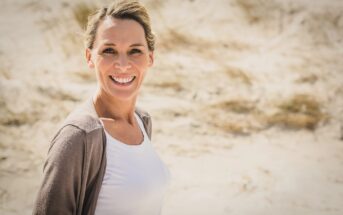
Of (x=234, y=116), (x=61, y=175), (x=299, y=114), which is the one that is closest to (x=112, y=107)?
(x=61, y=175)

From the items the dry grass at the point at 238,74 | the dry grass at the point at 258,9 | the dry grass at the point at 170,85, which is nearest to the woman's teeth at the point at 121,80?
the dry grass at the point at 170,85

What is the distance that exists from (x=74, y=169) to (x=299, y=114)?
445 cm

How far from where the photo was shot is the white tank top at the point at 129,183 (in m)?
1.40

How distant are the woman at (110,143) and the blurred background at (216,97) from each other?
215 centimetres

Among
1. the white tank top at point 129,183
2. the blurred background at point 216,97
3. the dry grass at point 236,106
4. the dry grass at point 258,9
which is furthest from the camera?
the dry grass at point 258,9

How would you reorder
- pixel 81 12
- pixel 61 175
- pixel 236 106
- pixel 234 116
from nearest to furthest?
pixel 61 175 < pixel 234 116 < pixel 236 106 < pixel 81 12

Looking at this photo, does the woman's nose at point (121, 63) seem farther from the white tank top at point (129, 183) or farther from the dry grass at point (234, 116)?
the dry grass at point (234, 116)

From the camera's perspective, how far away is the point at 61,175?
1.23 meters

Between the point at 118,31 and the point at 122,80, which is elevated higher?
the point at 118,31

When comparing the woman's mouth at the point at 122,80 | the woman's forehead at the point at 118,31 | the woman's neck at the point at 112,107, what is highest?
the woman's forehead at the point at 118,31

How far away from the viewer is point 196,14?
6.09 m

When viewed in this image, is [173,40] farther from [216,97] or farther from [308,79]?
[308,79]

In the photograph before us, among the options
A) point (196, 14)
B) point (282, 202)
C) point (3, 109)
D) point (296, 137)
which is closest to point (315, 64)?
point (296, 137)

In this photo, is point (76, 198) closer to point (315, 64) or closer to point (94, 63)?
point (94, 63)
